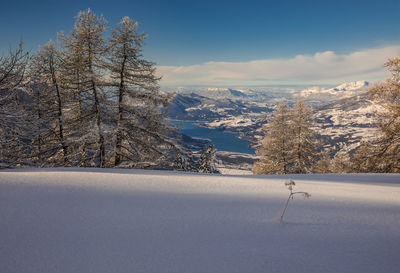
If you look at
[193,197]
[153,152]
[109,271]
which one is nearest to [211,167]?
[153,152]


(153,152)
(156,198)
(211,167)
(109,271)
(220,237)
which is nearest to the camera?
(109,271)

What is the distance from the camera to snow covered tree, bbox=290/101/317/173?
15.2 meters

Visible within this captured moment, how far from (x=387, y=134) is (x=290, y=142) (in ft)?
22.4

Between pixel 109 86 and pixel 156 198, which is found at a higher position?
pixel 109 86

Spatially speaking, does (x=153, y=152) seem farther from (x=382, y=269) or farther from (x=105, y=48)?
(x=382, y=269)

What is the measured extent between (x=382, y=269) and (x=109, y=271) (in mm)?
1647

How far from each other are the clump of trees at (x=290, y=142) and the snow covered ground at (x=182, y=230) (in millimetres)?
13419

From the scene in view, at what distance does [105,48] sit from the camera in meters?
8.96

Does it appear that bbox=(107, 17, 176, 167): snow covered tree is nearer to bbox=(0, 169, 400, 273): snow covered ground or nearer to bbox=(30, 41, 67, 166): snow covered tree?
bbox=(30, 41, 67, 166): snow covered tree

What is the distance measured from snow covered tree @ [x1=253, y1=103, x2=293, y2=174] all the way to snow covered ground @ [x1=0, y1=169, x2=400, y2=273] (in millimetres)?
13568

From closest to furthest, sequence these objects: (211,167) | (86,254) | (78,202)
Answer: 1. (86,254)
2. (78,202)
3. (211,167)

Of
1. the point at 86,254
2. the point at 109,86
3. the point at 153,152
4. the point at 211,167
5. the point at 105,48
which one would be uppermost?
the point at 105,48

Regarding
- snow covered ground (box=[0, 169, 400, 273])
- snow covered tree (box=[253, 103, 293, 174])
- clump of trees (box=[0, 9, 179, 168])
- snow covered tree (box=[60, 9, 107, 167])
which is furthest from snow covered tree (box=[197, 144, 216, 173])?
snow covered ground (box=[0, 169, 400, 273])

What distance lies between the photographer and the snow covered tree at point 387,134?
29.1ft
